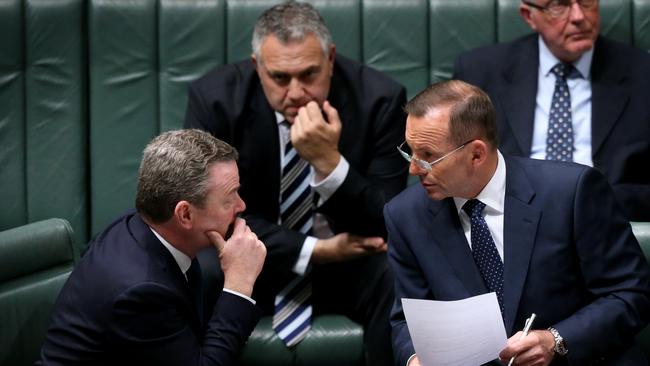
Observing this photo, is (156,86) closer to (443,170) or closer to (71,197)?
(71,197)

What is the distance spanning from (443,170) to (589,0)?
3.36 ft

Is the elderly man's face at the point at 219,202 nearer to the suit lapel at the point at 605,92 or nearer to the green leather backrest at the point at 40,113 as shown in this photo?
the green leather backrest at the point at 40,113

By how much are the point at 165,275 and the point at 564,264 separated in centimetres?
79

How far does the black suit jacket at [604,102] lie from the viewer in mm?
2891

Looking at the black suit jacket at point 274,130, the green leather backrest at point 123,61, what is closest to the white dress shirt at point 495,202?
the black suit jacket at point 274,130

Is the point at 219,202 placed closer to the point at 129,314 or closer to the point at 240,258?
the point at 240,258

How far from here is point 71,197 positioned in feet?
10.3

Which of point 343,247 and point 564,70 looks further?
point 564,70

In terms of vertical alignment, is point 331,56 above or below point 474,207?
above

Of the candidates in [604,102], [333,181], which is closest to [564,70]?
[604,102]

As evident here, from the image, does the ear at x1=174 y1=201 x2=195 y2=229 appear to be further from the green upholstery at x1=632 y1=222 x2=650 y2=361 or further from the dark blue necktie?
the green upholstery at x1=632 y1=222 x2=650 y2=361

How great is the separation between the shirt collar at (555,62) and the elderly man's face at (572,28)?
0.08 ft

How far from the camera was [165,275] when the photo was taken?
6.91 feet

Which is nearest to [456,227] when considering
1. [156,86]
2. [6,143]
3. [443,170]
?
[443,170]
